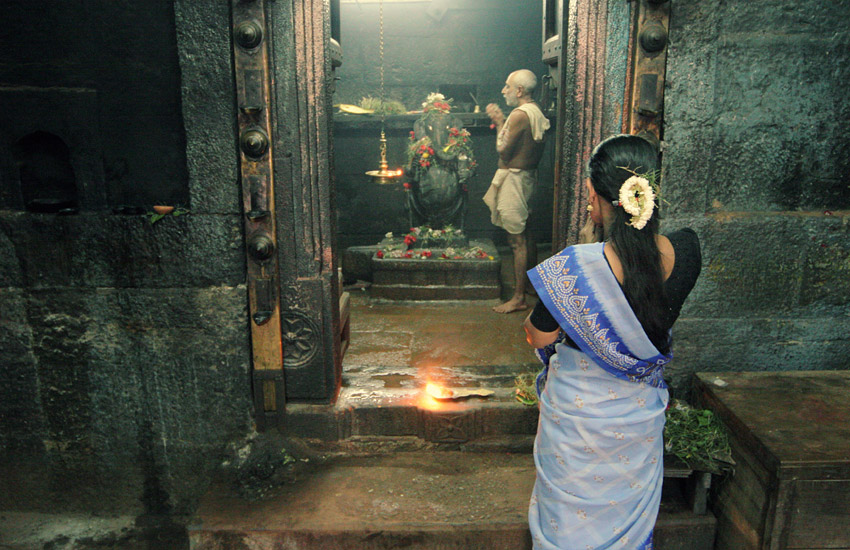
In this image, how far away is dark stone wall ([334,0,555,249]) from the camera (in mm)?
9625

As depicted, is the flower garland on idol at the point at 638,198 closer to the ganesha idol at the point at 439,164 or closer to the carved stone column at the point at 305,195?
the carved stone column at the point at 305,195

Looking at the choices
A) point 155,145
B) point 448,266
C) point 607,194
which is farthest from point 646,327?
point 448,266

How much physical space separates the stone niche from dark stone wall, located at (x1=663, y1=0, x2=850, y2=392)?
3347mm


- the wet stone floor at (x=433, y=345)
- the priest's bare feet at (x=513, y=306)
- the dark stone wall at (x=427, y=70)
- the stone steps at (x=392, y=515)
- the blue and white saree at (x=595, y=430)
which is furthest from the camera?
the dark stone wall at (x=427, y=70)

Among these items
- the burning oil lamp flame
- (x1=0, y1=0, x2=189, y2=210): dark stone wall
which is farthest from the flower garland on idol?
(x1=0, y1=0, x2=189, y2=210): dark stone wall

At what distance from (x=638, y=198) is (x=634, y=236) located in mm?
141

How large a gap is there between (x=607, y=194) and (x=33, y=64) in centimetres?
333

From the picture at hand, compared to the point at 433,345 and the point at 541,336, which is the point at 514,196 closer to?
the point at 433,345

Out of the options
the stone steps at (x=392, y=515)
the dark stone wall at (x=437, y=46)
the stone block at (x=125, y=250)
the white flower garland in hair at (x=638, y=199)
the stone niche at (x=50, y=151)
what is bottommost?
the stone steps at (x=392, y=515)

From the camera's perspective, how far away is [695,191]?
11.4ft

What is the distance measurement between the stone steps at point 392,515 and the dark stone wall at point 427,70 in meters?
6.39

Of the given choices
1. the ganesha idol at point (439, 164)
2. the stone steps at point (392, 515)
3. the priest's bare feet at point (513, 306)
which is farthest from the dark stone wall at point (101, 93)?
the ganesha idol at point (439, 164)

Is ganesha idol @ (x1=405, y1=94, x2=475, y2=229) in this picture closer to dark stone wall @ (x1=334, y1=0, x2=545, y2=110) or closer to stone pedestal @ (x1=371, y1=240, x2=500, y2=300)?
stone pedestal @ (x1=371, y1=240, x2=500, y2=300)

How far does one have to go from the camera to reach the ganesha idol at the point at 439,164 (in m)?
7.38
